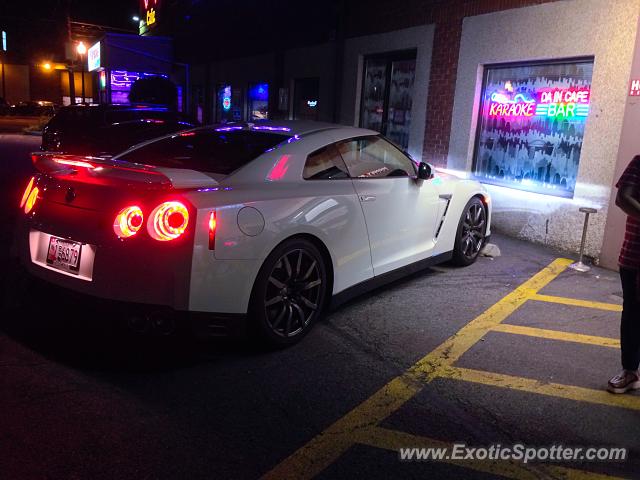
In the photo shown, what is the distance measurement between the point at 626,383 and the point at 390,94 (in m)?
8.42

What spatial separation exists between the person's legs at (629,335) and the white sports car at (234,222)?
75.2 inches

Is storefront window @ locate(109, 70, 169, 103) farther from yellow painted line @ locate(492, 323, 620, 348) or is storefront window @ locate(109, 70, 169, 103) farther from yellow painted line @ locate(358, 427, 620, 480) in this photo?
yellow painted line @ locate(358, 427, 620, 480)

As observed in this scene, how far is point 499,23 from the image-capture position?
8211 mm

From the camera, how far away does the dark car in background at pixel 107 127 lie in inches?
360

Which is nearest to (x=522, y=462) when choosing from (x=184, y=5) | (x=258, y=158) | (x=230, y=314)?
(x=230, y=314)

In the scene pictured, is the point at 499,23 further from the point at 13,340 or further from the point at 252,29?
the point at 252,29

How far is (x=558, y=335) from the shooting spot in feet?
15.0

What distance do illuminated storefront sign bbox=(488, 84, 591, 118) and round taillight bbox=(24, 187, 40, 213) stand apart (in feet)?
20.8

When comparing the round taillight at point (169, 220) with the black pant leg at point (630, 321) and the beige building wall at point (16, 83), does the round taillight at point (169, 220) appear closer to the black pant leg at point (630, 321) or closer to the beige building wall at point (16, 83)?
the black pant leg at point (630, 321)

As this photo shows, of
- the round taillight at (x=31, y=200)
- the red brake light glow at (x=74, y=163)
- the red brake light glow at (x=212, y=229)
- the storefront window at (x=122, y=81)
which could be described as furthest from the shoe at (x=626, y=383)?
the storefront window at (x=122, y=81)

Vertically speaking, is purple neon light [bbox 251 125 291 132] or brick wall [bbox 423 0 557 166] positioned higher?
brick wall [bbox 423 0 557 166]

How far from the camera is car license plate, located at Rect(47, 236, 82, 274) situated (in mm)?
3463

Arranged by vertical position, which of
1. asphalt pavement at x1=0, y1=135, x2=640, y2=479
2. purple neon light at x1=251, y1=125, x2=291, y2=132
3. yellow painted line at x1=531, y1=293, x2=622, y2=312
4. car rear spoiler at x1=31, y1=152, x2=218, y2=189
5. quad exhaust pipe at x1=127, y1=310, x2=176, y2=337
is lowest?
asphalt pavement at x1=0, y1=135, x2=640, y2=479

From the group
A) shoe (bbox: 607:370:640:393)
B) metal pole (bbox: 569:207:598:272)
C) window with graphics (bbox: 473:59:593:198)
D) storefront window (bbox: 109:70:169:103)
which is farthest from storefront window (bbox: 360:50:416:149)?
storefront window (bbox: 109:70:169:103)
